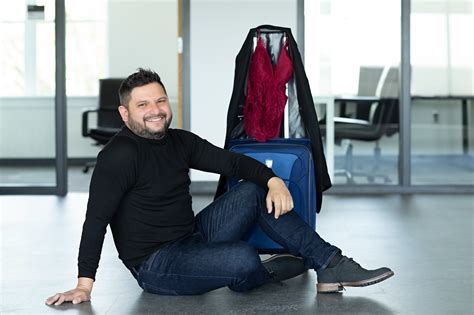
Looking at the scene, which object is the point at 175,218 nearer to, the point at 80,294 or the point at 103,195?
the point at 103,195

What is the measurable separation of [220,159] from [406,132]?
4.01 metres

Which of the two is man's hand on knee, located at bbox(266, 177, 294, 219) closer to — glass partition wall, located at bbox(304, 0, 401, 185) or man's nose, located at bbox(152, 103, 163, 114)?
man's nose, located at bbox(152, 103, 163, 114)

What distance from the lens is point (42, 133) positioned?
7.58 m

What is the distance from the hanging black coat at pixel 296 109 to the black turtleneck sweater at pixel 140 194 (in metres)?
0.53

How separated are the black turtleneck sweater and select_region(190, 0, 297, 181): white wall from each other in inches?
146

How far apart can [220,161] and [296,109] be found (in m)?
0.66

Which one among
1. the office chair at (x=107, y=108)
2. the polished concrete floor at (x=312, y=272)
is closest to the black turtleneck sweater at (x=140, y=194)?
the polished concrete floor at (x=312, y=272)

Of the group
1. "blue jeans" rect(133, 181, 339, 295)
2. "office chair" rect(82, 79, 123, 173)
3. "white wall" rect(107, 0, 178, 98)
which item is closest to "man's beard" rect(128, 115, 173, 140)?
"blue jeans" rect(133, 181, 339, 295)

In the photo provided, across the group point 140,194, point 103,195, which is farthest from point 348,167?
point 103,195

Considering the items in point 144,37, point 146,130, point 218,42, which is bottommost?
point 146,130

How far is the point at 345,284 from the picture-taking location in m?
3.58

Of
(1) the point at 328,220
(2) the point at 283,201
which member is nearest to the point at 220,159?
(2) the point at 283,201

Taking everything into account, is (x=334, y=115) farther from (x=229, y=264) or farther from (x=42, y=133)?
(x=229, y=264)

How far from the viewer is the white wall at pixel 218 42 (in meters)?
7.30
